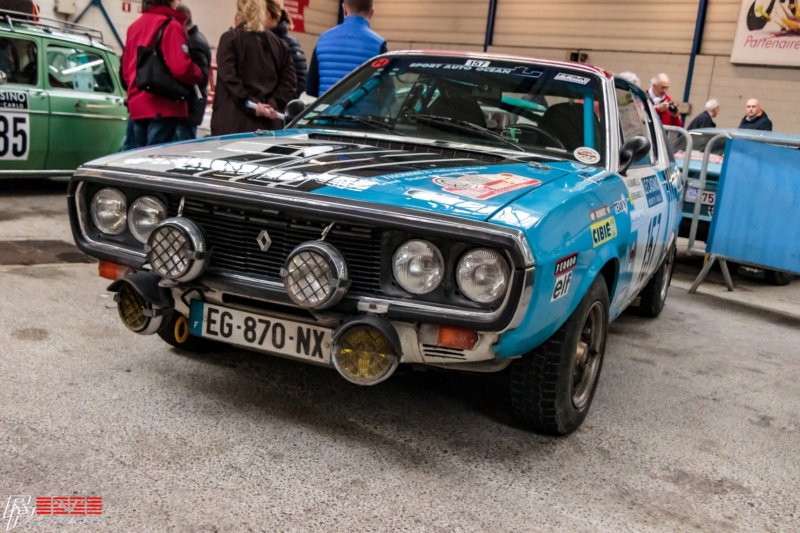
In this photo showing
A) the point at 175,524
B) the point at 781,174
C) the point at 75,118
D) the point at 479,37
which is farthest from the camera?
the point at 479,37

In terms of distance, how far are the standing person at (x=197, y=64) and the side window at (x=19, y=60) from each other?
214cm

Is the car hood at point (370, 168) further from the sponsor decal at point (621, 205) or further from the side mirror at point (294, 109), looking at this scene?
the side mirror at point (294, 109)

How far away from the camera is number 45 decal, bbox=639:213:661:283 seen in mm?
3990

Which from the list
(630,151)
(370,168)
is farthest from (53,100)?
(630,151)

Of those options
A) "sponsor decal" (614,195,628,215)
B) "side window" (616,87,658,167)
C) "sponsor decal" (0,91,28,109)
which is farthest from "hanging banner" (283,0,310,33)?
"sponsor decal" (614,195,628,215)

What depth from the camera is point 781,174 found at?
6055 millimetres

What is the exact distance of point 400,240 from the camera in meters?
2.56

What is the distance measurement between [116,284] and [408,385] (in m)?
1.33

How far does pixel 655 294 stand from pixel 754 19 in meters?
10.9

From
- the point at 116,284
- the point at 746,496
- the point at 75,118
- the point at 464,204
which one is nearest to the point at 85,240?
the point at 116,284

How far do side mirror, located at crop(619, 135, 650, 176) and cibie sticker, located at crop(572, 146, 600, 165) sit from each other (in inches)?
5.4

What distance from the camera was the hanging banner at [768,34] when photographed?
13.5 m

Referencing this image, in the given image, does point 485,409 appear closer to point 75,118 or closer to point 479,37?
point 75,118

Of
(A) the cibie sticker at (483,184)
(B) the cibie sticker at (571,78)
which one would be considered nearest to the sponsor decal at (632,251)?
(B) the cibie sticker at (571,78)
